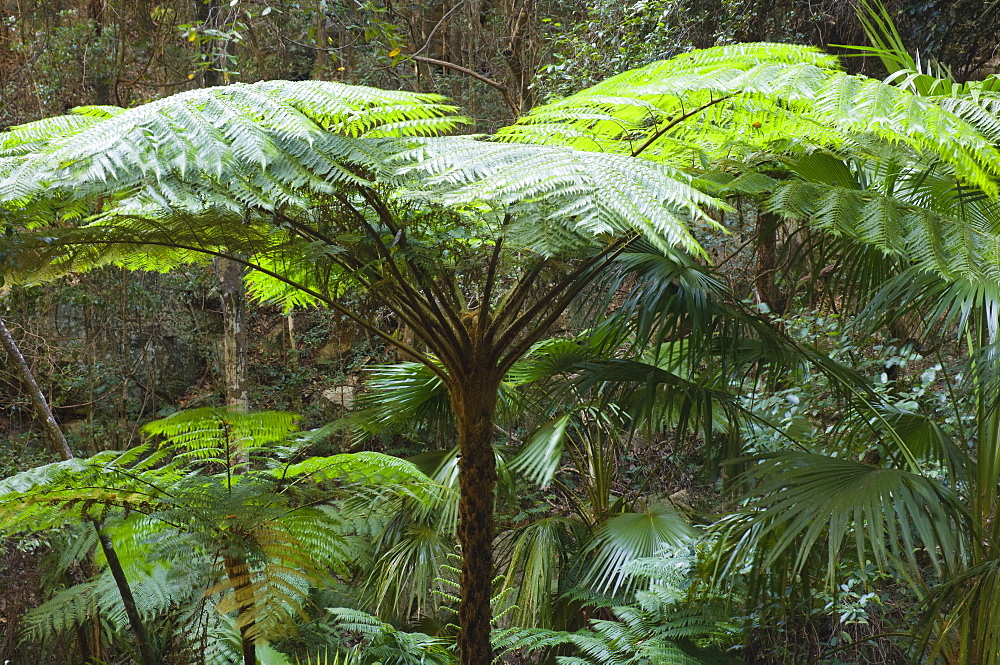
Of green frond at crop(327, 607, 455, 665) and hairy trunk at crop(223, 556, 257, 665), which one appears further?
green frond at crop(327, 607, 455, 665)

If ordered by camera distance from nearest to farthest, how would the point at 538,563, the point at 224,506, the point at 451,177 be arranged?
the point at 451,177
the point at 224,506
the point at 538,563

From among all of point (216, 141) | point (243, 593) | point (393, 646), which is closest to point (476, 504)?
point (243, 593)

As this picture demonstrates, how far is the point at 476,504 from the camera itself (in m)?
2.22

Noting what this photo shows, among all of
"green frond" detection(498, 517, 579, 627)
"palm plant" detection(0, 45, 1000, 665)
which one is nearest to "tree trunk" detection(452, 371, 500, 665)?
"palm plant" detection(0, 45, 1000, 665)

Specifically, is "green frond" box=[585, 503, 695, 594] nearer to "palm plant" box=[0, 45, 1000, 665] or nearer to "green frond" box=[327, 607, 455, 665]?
"green frond" box=[327, 607, 455, 665]

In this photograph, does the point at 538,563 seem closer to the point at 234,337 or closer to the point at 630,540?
the point at 630,540

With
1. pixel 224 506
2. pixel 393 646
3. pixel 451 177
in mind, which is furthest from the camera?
pixel 393 646

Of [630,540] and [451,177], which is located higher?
[451,177]

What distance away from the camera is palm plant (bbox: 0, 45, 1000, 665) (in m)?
1.56

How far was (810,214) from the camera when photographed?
2.00 m

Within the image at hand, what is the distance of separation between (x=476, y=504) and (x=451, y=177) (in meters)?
1.08

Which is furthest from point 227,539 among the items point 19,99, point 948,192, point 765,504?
point 19,99

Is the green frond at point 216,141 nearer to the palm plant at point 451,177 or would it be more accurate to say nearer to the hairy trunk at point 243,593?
the palm plant at point 451,177

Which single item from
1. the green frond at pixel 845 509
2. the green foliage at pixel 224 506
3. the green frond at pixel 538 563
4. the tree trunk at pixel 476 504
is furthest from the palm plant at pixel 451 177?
the green frond at pixel 538 563
